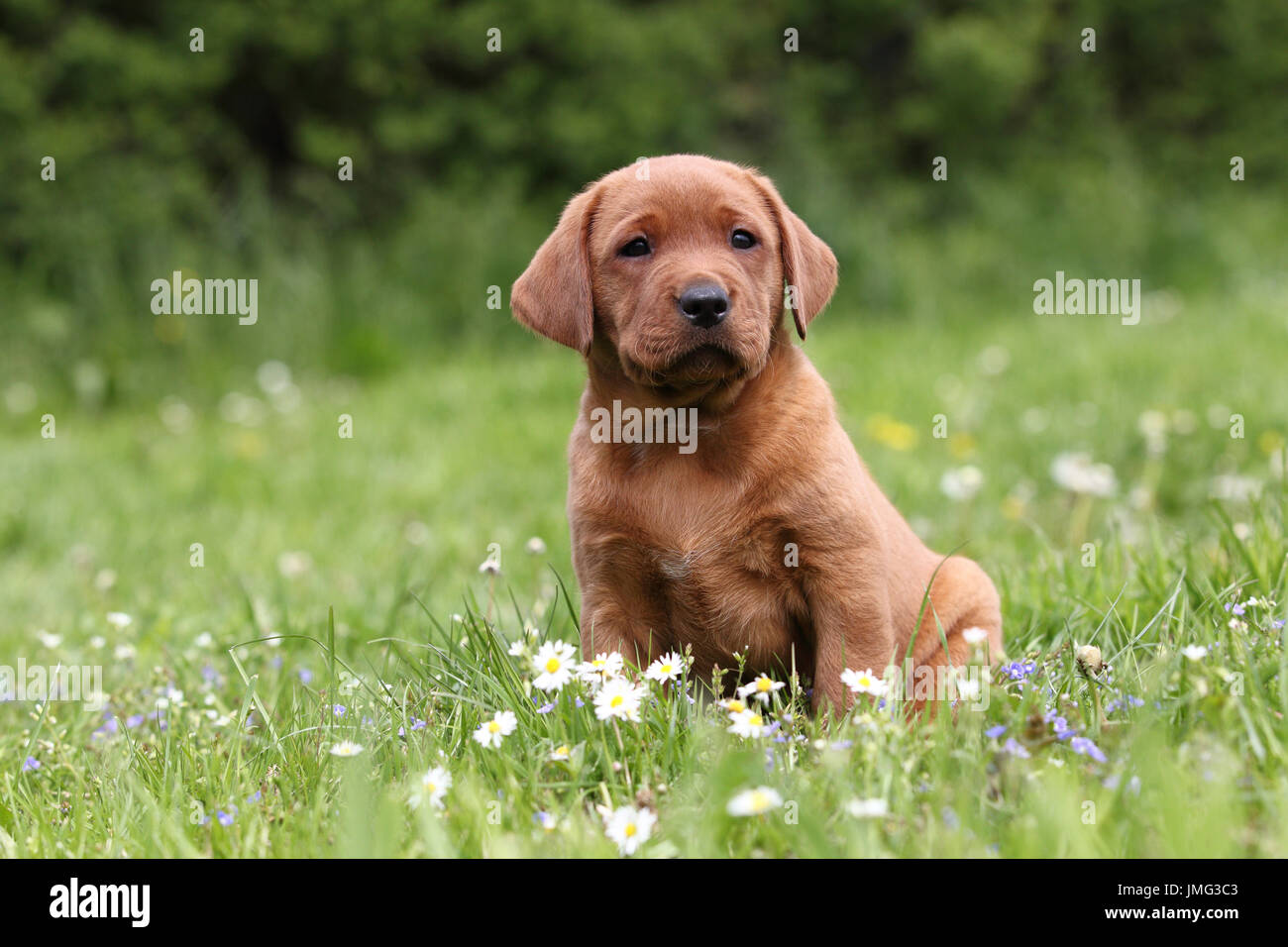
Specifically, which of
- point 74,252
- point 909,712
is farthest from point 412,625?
point 74,252

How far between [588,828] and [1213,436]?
464 centimetres

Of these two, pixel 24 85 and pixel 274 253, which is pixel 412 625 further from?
pixel 24 85

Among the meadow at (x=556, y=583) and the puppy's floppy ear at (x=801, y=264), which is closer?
the meadow at (x=556, y=583)

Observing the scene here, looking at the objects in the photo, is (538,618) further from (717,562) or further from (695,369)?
(695,369)

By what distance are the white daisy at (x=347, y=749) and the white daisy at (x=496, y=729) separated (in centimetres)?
21

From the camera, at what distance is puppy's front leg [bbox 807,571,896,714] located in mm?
2508

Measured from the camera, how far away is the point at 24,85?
9125 millimetres

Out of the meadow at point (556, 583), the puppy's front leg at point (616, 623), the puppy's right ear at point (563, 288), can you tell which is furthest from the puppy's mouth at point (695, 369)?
the meadow at point (556, 583)

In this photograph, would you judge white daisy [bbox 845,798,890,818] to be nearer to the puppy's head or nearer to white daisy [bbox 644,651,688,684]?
white daisy [bbox 644,651,688,684]

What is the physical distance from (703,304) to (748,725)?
835 mm

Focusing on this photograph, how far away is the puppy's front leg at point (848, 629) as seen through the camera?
251 cm

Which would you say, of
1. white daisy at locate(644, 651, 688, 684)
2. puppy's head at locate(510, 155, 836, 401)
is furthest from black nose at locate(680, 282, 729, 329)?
white daisy at locate(644, 651, 688, 684)

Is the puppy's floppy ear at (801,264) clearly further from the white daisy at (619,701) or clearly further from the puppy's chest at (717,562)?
the white daisy at (619,701)

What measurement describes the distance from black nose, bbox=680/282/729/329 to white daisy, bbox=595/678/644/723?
0.72 metres
